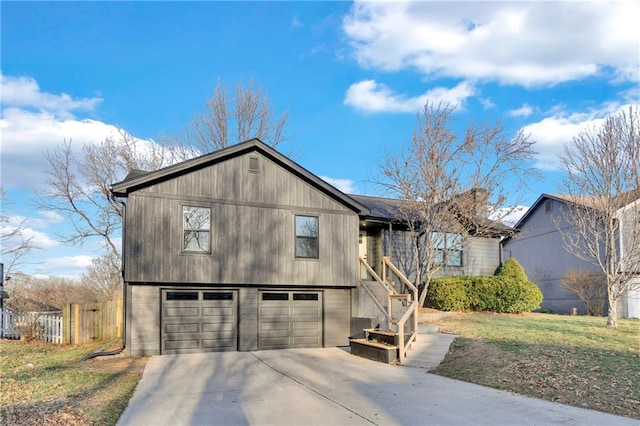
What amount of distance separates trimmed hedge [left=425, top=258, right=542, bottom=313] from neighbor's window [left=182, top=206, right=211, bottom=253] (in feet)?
29.4

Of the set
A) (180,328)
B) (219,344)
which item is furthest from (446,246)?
(180,328)

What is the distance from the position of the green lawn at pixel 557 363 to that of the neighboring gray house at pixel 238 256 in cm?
417

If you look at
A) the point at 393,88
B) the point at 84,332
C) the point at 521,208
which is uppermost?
the point at 393,88

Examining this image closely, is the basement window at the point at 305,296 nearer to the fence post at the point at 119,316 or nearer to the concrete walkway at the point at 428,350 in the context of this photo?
the concrete walkway at the point at 428,350

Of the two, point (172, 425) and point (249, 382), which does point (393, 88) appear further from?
point (172, 425)

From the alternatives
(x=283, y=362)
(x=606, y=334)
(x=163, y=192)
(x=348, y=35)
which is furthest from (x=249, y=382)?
(x=348, y=35)

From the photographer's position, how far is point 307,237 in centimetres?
1499

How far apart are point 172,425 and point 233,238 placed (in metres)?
7.63

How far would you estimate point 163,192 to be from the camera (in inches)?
516

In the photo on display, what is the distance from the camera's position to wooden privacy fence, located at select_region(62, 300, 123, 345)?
639 inches

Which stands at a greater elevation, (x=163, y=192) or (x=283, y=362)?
(x=163, y=192)

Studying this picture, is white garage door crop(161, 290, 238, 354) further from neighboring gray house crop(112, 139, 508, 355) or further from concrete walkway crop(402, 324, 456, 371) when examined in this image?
concrete walkway crop(402, 324, 456, 371)

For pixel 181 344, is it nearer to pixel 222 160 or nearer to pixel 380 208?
pixel 222 160

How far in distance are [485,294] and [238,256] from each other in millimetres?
9900
